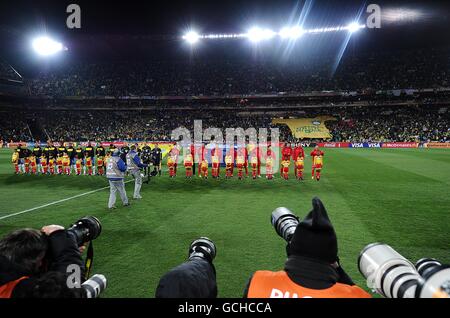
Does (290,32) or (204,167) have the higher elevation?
(290,32)

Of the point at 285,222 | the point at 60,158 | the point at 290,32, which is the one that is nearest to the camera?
the point at 285,222

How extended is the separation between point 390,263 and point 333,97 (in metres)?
51.0

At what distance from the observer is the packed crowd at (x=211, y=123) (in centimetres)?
4388

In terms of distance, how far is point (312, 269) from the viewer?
1.78 m

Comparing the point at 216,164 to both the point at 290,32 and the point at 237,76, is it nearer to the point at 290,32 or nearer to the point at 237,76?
the point at 290,32

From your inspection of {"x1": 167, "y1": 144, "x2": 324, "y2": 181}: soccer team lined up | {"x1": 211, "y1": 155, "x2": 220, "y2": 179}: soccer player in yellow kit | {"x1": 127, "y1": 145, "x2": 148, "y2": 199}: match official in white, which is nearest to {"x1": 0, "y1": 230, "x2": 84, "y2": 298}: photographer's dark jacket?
{"x1": 127, "y1": 145, "x2": 148, "y2": 199}: match official in white

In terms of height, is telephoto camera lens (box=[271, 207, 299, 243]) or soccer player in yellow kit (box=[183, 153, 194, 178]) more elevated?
telephoto camera lens (box=[271, 207, 299, 243])

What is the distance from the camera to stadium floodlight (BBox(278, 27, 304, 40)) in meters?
35.5

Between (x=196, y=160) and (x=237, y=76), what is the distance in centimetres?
3830

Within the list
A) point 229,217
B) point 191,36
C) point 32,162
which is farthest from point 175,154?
point 191,36

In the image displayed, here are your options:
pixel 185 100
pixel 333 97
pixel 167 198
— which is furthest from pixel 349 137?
pixel 167 198

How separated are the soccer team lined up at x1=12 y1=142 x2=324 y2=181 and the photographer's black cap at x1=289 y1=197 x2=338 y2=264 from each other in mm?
12596

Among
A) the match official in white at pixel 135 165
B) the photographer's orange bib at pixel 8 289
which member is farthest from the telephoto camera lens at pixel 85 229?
the match official in white at pixel 135 165

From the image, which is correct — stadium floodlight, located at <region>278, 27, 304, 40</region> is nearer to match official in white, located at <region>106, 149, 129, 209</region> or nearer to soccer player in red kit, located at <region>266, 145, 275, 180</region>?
soccer player in red kit, located at <region>266, 145, 275, 180</region>
